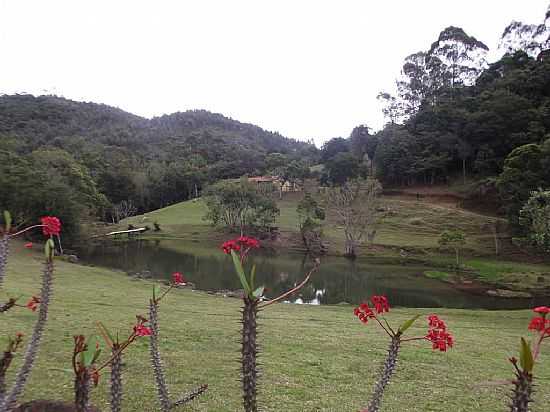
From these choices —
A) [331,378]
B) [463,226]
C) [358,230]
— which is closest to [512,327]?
[331,378]

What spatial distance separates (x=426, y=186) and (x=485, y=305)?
4573cm

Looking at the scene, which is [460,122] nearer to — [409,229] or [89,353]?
[409,229]

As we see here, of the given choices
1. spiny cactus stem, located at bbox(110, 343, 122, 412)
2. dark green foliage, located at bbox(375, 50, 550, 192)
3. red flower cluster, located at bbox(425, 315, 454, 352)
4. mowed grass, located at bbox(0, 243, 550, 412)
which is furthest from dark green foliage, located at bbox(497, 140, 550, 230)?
spiny cactus stem, located at bbox(110, 343, 122, 412)

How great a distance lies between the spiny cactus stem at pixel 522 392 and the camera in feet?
6.44

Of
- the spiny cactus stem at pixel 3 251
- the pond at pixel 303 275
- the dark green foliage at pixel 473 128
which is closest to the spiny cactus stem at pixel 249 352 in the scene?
the spiny cactus stem at pixel 3 251

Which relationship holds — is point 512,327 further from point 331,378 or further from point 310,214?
point 310,214

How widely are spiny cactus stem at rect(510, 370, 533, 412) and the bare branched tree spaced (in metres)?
48.9

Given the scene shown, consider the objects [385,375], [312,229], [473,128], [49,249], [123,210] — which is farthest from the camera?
[123,210]

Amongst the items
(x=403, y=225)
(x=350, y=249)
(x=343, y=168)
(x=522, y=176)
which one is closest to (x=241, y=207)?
(x=350, y=249)

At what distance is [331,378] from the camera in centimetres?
889

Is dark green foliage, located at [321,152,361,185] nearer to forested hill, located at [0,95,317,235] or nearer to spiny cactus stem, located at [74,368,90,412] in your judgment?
forested hill, located at [0,95,317,235]

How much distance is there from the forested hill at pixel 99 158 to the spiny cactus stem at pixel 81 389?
38.2 m

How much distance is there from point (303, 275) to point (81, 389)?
117 feet

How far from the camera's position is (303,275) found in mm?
37469
